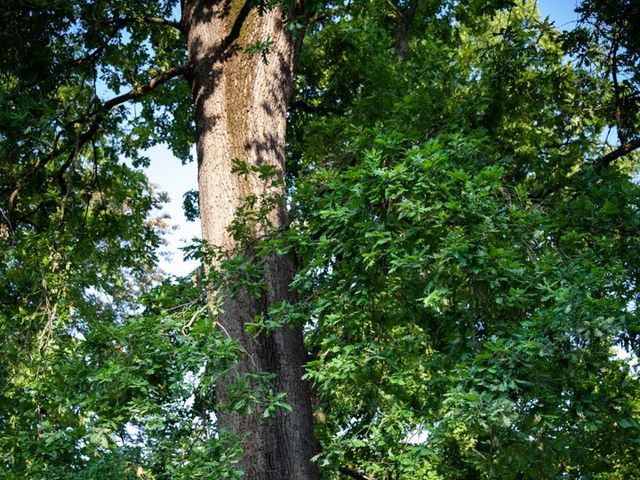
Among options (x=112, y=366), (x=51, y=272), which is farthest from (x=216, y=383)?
(x=51, y=272)

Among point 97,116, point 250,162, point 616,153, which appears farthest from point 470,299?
point 97,116

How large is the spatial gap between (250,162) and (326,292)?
1.99 m

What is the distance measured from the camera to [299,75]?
13117mm

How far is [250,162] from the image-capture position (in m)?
7.93

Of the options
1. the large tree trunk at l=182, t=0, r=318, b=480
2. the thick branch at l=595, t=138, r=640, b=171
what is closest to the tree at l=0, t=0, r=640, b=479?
the large tree trunk at l=182, t=0, r=318, b=480

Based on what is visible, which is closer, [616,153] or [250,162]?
[250,162]

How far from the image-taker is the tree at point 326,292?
18.5ft

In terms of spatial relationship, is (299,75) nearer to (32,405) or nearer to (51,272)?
(51,272)

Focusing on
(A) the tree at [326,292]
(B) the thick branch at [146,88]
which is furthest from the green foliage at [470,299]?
(B) the thick branch at [146,88]


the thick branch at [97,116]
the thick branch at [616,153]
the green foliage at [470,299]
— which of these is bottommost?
the green foliage at [470,299]

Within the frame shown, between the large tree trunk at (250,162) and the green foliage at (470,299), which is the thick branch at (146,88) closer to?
the large tree trunk at (250,162)

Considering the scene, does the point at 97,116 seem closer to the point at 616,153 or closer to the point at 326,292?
the point at 326,292

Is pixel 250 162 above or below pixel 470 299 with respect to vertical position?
above

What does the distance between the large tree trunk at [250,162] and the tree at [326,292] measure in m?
0.02
